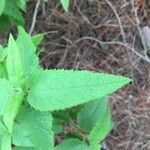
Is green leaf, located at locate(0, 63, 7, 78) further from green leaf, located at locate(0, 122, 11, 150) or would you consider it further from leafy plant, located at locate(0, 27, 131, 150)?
green leaf, located at locate(0, 122, 11, 150)

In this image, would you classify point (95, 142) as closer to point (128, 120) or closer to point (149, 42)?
point (128, 120)

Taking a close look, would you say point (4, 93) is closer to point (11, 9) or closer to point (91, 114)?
point (91, 114)

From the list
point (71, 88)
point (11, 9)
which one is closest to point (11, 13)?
point (11, 9)

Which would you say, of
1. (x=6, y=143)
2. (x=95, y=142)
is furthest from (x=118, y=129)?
(x=6, y=143)

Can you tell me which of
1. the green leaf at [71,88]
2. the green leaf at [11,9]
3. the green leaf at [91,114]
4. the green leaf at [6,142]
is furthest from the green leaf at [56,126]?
the green leaf at [11,9]

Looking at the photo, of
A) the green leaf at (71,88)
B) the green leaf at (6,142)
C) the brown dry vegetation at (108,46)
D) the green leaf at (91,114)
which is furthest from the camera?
the brown dry vegetation at (108,46)

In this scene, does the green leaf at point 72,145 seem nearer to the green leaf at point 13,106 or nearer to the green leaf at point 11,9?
the green leaf at point 13,106
